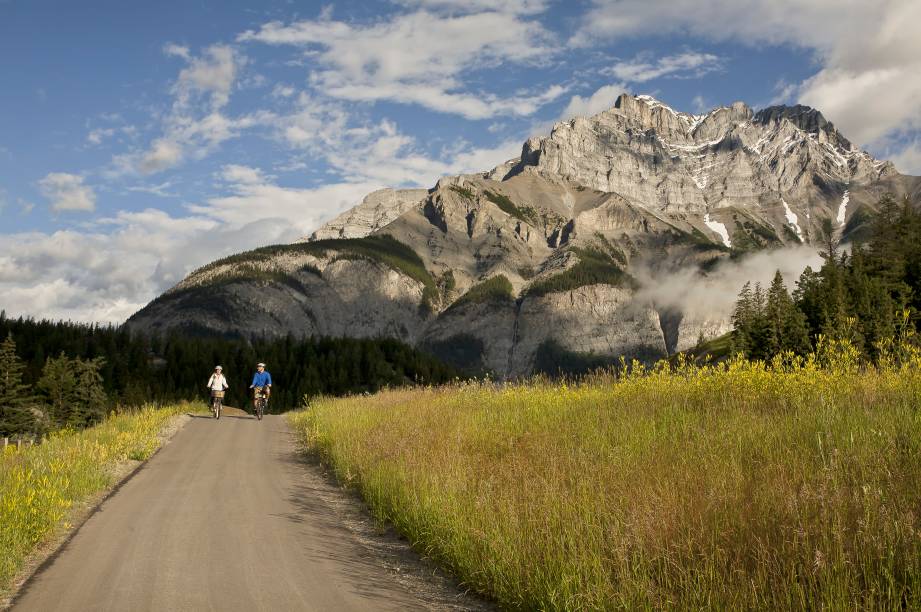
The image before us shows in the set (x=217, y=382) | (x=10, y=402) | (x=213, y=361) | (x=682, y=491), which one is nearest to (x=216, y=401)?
(x=217, y=382)

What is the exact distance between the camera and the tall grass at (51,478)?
8.35 meters

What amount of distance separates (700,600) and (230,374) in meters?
140

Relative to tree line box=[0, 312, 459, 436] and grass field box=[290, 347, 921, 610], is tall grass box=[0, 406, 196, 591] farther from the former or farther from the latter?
tree line box=[0, 312, 459, 436]

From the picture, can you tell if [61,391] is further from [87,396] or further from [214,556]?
[214,556]

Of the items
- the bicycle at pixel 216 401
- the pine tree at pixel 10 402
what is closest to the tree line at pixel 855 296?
the bicycle at pixel 216 401

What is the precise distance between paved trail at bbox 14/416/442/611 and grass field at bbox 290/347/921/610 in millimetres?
1091

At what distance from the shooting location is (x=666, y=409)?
12.6 m

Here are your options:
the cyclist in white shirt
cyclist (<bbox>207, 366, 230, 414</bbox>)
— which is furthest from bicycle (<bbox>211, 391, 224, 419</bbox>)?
the cyclist in white shirt

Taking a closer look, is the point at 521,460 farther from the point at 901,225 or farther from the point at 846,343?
the point at 901,225

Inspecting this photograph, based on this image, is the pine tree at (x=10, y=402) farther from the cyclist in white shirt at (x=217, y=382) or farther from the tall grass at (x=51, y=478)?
the tall grass at (x=51, y=478)

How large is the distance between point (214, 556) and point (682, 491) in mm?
5570

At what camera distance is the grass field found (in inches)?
207

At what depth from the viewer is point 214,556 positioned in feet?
26.5

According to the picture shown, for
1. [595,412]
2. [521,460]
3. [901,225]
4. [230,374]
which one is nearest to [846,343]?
[595,412]
